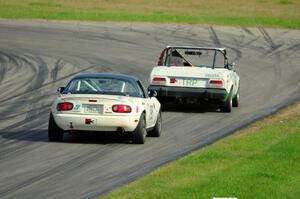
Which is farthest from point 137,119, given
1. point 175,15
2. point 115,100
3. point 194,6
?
point 194,6

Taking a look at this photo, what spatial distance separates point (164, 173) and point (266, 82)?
18.4 m

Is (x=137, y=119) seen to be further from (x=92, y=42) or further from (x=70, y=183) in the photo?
(x=92, y=42)

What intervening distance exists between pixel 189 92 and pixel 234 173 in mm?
9614

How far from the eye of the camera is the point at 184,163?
1619 centimetres

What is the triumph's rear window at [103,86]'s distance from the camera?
1933cm

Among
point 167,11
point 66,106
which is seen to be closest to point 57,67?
point 66,106

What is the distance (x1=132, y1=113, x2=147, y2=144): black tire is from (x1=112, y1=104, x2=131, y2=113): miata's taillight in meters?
0.37

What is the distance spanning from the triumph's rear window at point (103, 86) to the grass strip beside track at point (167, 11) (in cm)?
3215

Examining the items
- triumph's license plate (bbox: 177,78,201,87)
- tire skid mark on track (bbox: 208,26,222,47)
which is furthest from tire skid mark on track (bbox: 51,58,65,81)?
tire skid mark on track (bbox: 208,26,222,47)

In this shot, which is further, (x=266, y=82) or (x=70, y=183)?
(x=266, y=82)

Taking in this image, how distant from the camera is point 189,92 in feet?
80.4

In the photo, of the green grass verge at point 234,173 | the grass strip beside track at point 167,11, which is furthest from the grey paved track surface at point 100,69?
the grass strip beside track at point 167,11

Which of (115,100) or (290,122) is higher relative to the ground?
(115,100)

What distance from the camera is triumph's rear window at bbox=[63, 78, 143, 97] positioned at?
761 inches
